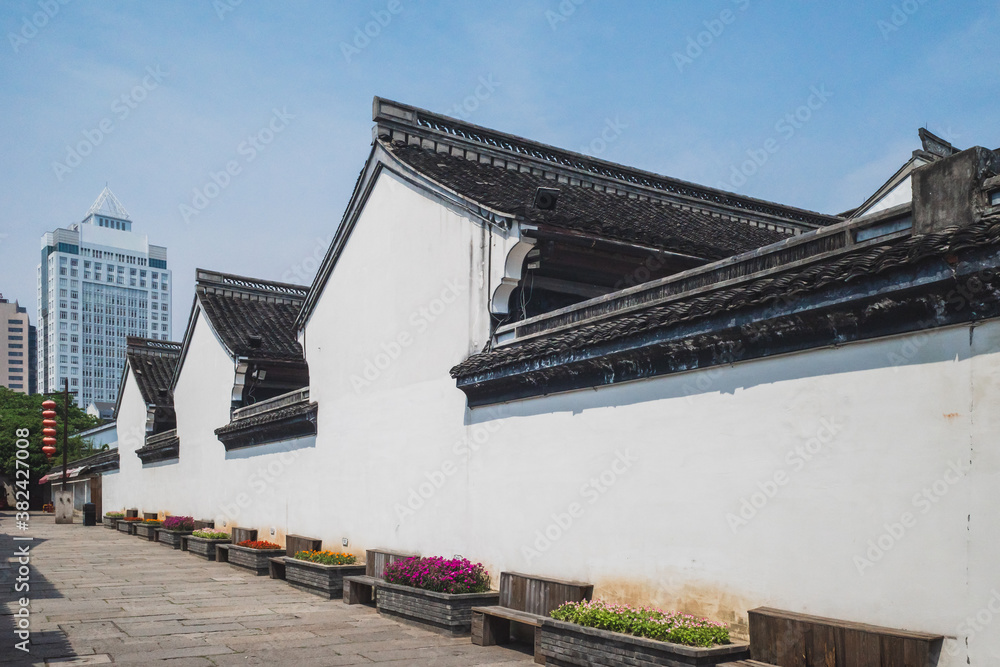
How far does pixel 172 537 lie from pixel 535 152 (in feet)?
46.4

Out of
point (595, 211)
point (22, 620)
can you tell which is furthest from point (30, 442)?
point (595, 211)

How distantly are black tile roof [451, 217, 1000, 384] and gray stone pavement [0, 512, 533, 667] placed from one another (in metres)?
2.99

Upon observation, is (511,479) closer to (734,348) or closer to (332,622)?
(332,622)

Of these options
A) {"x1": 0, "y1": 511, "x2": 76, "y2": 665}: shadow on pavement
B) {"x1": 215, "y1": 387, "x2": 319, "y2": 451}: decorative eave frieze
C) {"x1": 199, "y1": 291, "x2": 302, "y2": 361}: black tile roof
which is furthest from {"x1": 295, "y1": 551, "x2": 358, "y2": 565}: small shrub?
{"x1": 199, "y1": 291, "x2": 302, "y2": 361}: black tile roof

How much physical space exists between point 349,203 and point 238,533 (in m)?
7.64

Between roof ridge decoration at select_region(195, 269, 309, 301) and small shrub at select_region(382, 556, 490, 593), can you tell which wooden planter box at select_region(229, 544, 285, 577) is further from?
roof ridge decoration at select_region(195, 269, 309, 301)

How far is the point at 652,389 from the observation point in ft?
25.6

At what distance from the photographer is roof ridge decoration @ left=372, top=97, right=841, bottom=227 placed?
13094 millimetres

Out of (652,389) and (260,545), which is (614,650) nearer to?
(652,389)

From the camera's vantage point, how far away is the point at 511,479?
31.8 ft

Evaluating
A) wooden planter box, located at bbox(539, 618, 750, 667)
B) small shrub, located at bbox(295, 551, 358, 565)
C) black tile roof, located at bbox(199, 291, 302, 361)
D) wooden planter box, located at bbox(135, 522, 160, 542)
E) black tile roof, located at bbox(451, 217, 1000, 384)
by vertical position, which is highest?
black tile roof, located at bbox(199, 291, 302, 361)

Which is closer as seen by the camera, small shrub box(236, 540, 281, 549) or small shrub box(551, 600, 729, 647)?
small shrub box(551, 600, 729, 647)

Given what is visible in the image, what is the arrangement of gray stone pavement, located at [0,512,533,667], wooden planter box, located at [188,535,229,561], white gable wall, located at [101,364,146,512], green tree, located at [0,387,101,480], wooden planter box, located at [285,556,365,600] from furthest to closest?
green tree, located at [0,387,101,480] < white gable wall, located at [101,364,146,512] < wooden planter box, located at [188,535,229,561] < wooden planter box, located at [285,556,365,600] < gray stone pavement, located at [0,512,533,667]

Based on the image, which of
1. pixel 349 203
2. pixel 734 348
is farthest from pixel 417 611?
pixel 349 203
